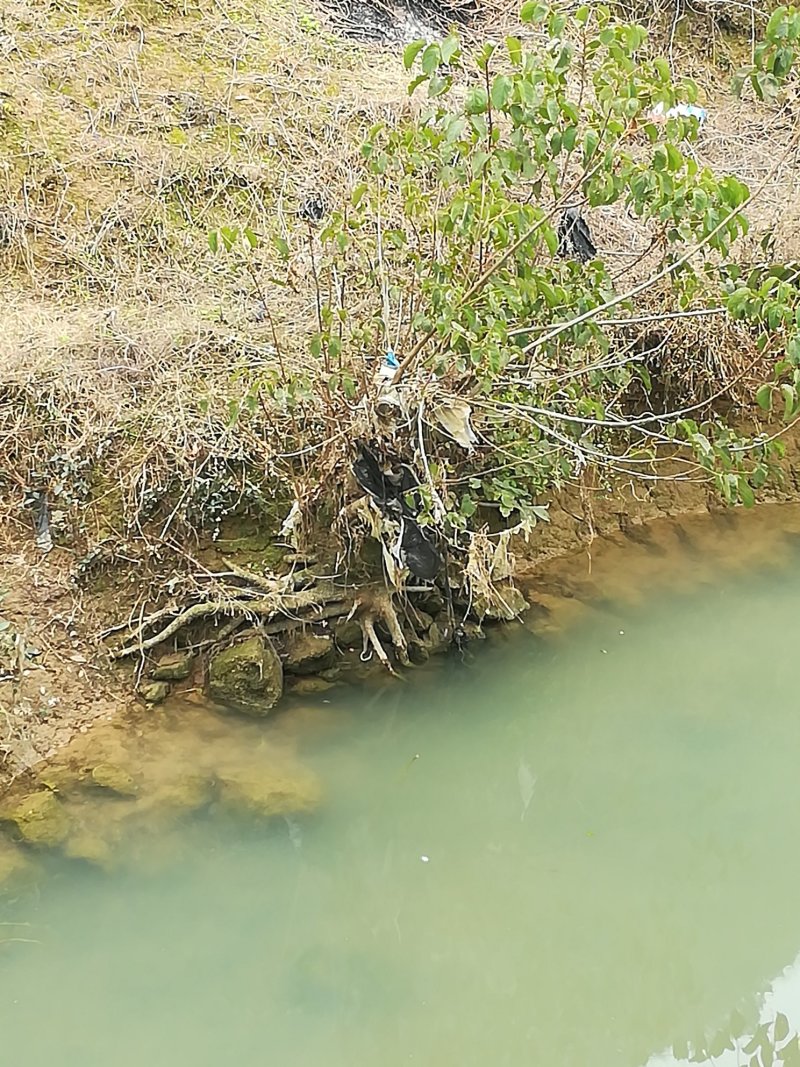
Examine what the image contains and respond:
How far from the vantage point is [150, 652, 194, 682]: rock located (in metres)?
3.03

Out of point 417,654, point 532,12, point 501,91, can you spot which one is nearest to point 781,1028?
point 417,654

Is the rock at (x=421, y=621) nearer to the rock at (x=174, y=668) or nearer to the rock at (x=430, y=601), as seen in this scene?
the rock at (x=430, y=601)

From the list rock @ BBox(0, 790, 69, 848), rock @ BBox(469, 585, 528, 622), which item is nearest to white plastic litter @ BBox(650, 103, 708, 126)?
rock @ BBox(469, 585, 528, 622)

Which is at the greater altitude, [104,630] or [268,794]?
[268,794]

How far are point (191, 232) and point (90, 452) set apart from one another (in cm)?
137

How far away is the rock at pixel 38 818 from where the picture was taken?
2.49 m

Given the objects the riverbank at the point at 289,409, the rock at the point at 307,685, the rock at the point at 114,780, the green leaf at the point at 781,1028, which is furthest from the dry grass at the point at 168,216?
the green leaf at the point at 781,1028

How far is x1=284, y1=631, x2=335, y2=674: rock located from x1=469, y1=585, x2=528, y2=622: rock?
1.70 ft

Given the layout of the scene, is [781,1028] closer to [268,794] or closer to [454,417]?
[268,794]

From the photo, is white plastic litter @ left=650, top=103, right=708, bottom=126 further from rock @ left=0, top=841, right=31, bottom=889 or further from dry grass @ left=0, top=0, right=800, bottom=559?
rock @ left=0, top=841, right=31, bottom=889

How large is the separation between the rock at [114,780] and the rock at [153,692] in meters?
0.28

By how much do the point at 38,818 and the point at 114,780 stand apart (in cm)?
22

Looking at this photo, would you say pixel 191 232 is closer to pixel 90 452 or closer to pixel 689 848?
pixel 90 452

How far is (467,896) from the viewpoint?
243 cm
